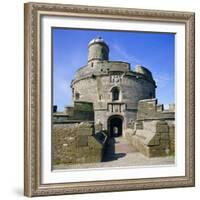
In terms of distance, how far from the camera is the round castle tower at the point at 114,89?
205cm

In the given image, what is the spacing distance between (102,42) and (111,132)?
42cm

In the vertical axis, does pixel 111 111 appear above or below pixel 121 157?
above

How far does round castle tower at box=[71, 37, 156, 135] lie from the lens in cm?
205

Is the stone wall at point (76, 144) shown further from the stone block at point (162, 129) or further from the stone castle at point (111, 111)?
the stone block at point (162, 129)

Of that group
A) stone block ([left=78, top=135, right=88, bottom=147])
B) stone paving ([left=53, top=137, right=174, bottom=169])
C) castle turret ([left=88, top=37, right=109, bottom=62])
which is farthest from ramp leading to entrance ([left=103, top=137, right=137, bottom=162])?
castle turret ([left=88, top=37, right=109, bottom=62])

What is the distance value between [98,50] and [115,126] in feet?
1.21

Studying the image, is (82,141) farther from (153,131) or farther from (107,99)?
(153,131)

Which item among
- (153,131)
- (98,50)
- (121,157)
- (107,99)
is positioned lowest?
(121,157)

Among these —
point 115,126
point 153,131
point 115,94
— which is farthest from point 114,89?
point 153,131

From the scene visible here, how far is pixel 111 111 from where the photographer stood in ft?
6.83

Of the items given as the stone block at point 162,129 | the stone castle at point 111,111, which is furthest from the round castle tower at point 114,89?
the stone block at point 162,129

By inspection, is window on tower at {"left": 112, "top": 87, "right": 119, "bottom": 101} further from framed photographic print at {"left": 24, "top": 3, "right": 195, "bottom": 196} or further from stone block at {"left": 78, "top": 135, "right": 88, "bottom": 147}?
stone block at {"left": 78, "top": 135, "right": 88, "bottom": 147}

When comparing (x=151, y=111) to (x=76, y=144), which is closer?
(x=76, y=144)

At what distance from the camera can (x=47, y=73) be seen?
1947 millimetres
